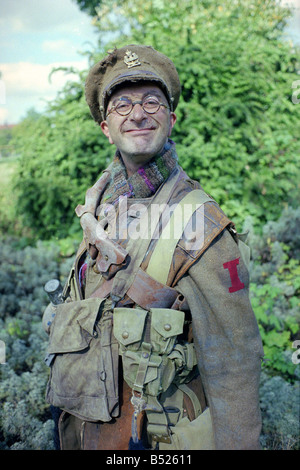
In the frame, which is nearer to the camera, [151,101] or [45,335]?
[151,101]

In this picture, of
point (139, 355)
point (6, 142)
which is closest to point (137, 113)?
point (139, 355)

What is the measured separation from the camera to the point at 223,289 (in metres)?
1.60

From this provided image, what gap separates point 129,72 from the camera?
1777mm

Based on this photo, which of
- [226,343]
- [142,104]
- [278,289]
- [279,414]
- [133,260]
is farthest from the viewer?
[278,289]

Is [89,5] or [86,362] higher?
[89,5]

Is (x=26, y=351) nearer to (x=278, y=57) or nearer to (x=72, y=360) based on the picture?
(x=72, y=360)

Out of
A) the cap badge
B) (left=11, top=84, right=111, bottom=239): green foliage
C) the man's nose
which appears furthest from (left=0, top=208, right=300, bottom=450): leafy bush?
the cap badge

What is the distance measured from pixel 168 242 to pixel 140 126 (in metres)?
0.54

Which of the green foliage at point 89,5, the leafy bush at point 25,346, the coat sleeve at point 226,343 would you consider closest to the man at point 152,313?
the coat sleeve at point 226,343

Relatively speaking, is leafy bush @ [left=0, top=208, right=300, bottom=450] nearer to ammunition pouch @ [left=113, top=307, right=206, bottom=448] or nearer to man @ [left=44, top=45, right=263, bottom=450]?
man @ [left=44, top=45, right=263, bottom=450]

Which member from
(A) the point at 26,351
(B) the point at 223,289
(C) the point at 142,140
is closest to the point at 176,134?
(A) the point at 26,351

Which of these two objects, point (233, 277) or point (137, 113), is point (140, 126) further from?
point (233, 277)

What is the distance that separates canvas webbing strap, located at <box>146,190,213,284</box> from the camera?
164cm

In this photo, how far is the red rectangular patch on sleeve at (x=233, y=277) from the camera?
Answer: 5.31 ft
